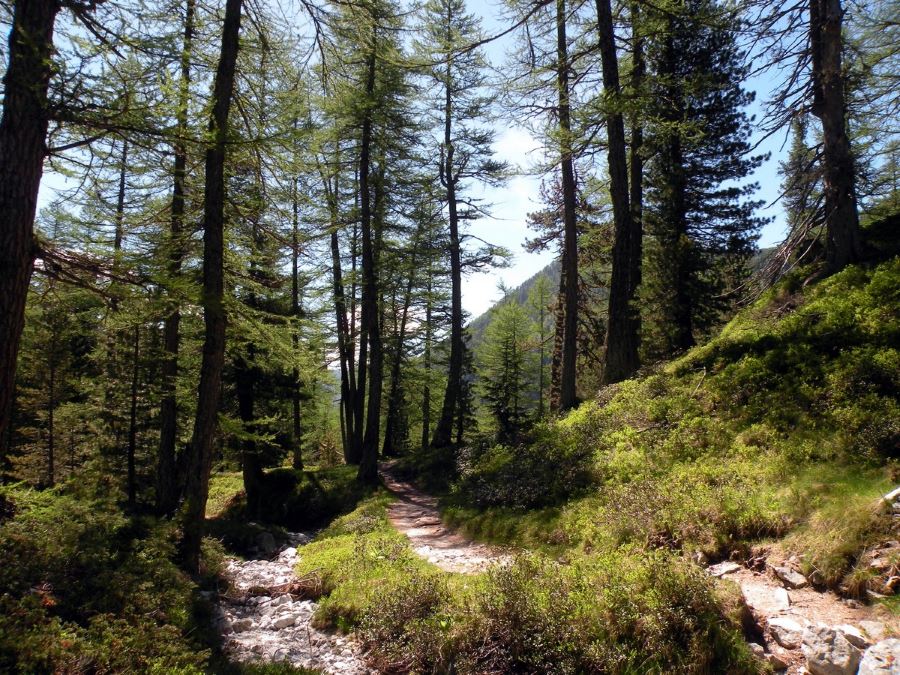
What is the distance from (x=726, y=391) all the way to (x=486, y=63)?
1574cm

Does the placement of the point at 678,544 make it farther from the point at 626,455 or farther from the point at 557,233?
the point at 557,233

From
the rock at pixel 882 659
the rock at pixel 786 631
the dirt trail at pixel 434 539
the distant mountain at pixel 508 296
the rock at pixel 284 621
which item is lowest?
the rock at pixel 284 621

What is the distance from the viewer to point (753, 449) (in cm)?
596

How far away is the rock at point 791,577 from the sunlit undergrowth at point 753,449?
0.37 ft

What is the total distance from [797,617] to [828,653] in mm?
493

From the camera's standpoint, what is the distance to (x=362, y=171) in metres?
16.2

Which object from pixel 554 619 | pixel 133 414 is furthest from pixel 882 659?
pixel 133 414

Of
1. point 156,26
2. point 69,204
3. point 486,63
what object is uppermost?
point 486,63

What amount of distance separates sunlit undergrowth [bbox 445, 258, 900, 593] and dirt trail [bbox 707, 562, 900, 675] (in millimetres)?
225

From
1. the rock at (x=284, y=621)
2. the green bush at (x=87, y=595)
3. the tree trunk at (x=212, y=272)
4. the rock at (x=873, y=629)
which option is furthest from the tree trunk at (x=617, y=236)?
the green bush at (x=87, y=595)

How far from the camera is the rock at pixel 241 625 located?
20.9 feet

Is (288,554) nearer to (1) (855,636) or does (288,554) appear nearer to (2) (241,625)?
(2) (241,625)

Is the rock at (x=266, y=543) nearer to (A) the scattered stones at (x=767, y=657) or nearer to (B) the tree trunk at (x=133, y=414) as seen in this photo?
(B) the tree trunk at (x=133, y=414)

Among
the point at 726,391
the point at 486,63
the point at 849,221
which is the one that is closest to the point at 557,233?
the point at 486,63
